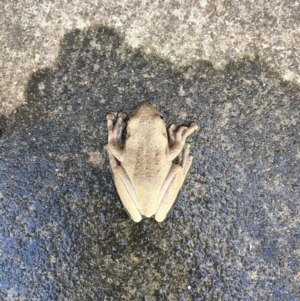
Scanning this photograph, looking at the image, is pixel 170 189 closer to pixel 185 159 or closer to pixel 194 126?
pixel 185 159

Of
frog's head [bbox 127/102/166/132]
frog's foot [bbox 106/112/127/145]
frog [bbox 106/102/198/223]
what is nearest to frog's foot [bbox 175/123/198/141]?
frog [bbox 106/102/198/223]

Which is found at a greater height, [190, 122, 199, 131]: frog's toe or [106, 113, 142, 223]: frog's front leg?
→ [190, 122, 199, 131]: frog's toe

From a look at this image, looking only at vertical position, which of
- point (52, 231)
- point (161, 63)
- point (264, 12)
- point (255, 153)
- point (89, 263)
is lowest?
point (89, 263)

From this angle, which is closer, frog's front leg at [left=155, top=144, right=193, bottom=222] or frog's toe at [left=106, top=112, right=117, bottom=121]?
frog's front leg at [left=155, top=144, right=193, bottom=222]

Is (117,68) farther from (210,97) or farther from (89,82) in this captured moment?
(210,97)

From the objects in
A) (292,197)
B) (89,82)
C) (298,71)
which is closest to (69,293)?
(89,82)

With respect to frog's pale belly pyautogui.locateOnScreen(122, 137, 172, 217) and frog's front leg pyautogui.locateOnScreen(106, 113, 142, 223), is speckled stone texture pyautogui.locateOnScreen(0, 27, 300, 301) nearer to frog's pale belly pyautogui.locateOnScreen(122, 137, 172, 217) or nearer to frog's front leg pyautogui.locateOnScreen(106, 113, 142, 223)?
frog's front leg pyautogui.locateOnScreen(106, 113, 142, 223)

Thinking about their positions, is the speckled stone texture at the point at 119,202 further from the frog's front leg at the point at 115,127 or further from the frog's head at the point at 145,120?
the frog's head at the point at 145,120
